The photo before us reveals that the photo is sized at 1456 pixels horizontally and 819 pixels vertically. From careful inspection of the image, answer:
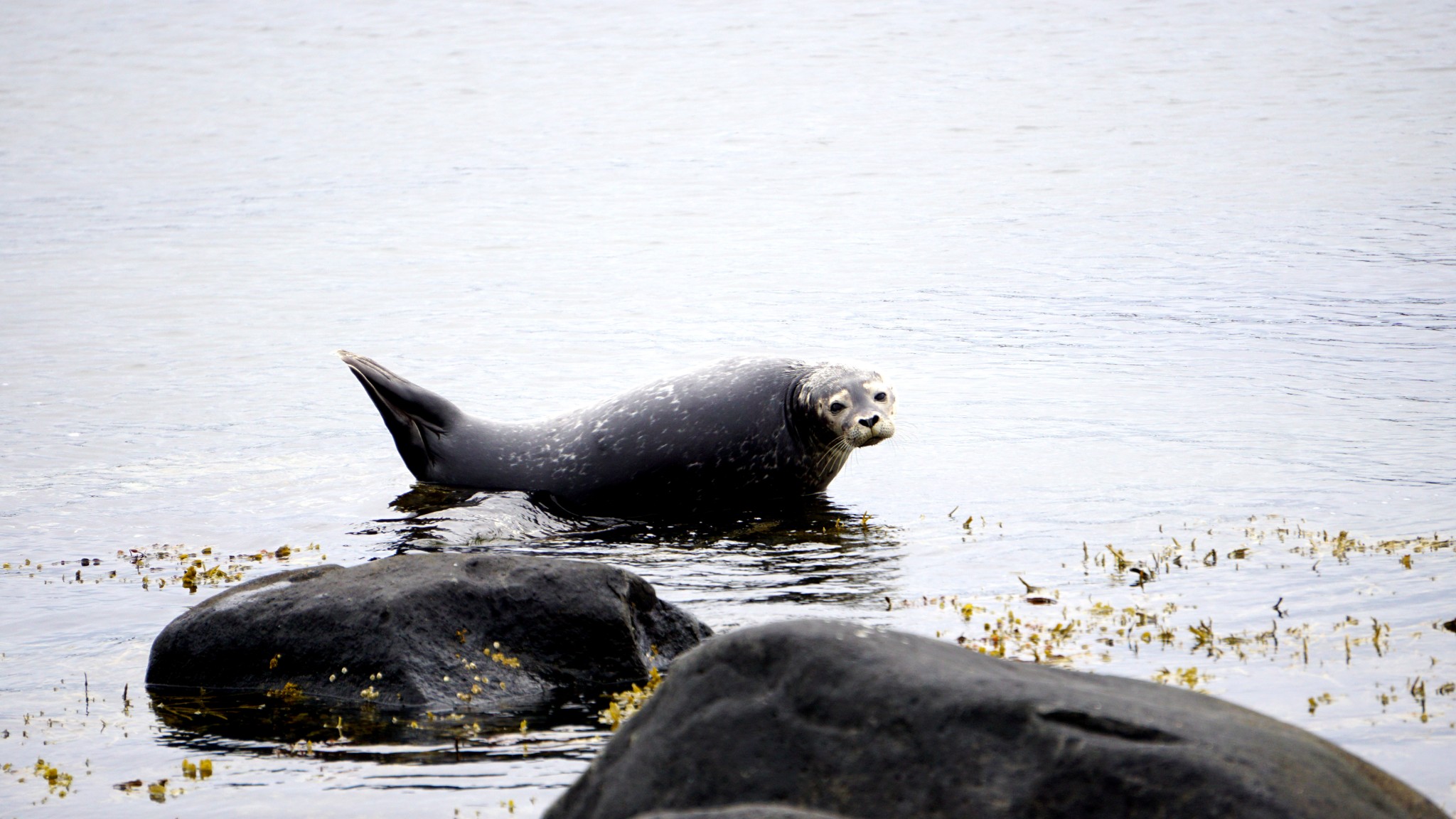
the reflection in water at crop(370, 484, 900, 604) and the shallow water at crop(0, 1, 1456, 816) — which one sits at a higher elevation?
the shallow water at crop(0, 1, 1456, 816)

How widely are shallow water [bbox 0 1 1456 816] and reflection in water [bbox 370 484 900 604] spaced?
A: 1.8 inches

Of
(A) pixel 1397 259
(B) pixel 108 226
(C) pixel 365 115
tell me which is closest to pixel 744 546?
(A) pixel 1397 259

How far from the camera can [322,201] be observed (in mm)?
25812

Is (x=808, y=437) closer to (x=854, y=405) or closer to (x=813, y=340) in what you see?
(x=854, y=405)

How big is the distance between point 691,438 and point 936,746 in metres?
6.04

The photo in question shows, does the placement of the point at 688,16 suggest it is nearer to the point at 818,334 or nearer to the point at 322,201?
the point at 322,201

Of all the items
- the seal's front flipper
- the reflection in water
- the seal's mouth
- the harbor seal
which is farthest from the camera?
the seal's front flipper

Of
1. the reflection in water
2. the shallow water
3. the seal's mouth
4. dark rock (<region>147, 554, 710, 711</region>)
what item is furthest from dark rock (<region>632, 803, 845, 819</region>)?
the seal's mouth

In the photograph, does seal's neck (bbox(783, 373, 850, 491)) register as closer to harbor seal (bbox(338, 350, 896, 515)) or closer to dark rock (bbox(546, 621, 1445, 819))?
harbor seal (bbox(338, 350, 896, 515))

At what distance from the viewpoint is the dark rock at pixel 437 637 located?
588 centimetres

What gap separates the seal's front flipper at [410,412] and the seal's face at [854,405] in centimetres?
244

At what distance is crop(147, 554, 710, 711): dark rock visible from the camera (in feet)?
19.3

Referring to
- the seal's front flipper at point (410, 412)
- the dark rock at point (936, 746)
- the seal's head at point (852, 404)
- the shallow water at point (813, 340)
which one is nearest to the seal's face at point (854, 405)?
the seal's head at point (852, 404)

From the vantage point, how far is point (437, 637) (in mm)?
5941
